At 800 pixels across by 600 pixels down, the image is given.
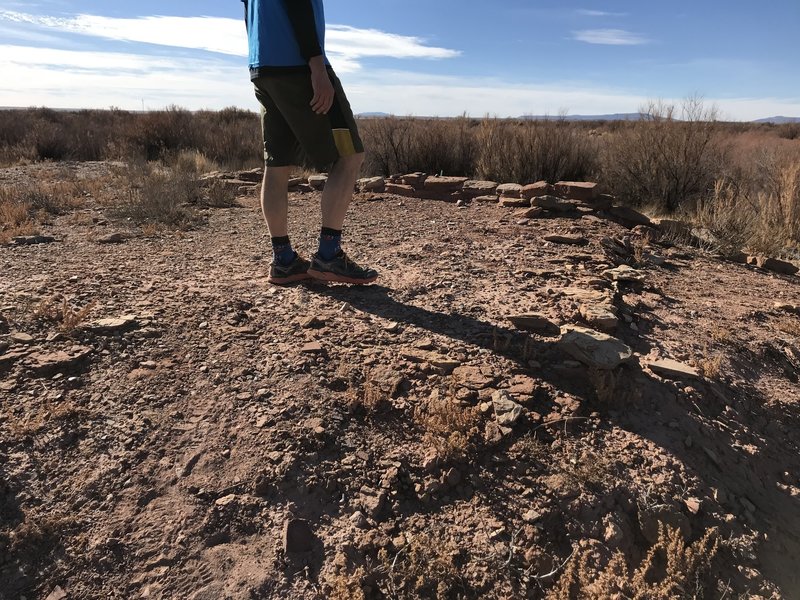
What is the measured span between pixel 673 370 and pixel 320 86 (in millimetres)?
2030

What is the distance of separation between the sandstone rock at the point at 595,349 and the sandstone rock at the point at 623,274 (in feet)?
3.44

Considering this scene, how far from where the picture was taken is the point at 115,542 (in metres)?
1.63

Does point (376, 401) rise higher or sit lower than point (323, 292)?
lower

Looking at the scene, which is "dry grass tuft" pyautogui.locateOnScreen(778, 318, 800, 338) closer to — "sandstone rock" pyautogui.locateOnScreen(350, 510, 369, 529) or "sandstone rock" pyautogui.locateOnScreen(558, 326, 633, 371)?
"sandstone rock" pyautogui.locateOnScreen(558, 326, 633, 371)

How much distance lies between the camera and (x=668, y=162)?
20.7 ft

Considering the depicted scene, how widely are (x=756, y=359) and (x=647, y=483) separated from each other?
1182 mm

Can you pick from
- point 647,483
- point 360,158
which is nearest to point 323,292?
point 360,158

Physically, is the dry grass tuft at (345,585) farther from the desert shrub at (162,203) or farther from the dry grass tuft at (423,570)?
the desert shrub at (162,203)

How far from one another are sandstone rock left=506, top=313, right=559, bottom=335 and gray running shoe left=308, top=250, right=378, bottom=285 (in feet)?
2.92

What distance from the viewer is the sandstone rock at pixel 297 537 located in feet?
5.37

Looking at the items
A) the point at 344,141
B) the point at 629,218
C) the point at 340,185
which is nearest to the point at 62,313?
the point at 340,185

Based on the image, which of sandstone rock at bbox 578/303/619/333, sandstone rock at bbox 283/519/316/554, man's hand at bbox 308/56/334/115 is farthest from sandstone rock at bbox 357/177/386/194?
sandstone rock at bbox 283/519/316/554

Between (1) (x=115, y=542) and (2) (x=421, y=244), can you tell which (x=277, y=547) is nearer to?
(1) (x=115, y=542)

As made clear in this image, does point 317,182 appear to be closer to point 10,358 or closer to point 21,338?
point 21,338
